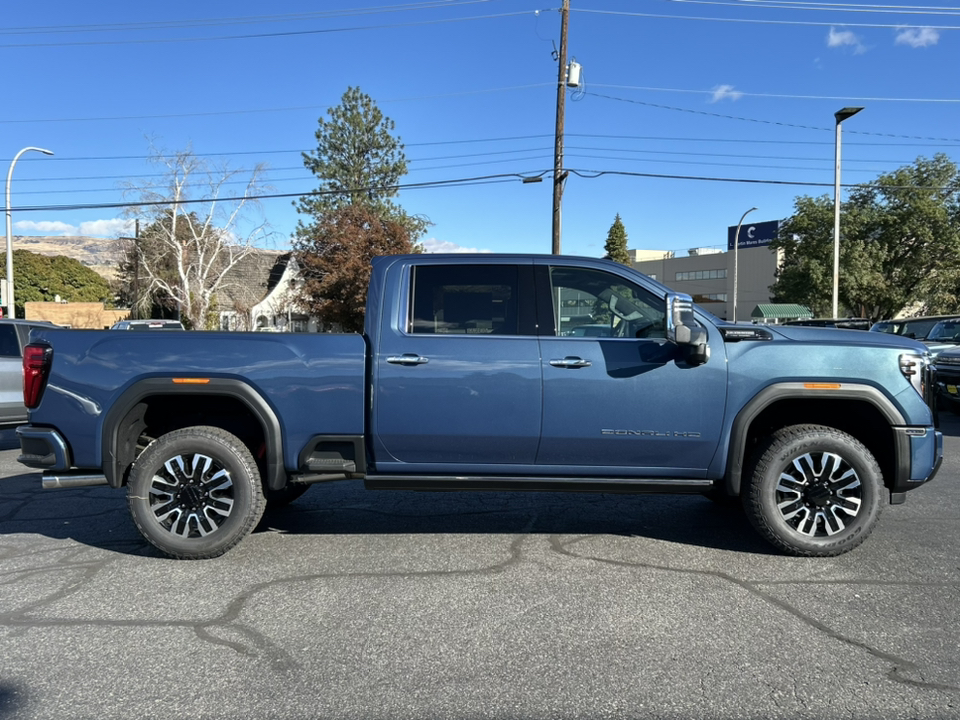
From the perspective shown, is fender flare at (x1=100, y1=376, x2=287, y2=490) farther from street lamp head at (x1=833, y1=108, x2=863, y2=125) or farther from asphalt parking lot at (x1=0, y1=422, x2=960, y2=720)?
street lamp head at (x1=833, y1=108, x2=863, y2=125)

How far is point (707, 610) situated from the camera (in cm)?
405

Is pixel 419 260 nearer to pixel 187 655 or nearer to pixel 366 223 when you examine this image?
pixel 187 655

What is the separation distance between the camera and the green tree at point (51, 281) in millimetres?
70938

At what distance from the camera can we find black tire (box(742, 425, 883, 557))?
4781mm

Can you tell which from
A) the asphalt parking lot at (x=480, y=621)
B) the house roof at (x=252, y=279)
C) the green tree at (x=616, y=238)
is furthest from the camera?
the green tree at (x=616, y=238)

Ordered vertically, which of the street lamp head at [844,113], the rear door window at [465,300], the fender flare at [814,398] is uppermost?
the street lamp head at [844,113]

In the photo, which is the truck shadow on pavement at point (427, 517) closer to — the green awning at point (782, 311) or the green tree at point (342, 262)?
the green tree at point (342, 262)

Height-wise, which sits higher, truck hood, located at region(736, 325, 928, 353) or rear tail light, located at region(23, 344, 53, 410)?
truck hood, located at region(736, 325, 928, 353)

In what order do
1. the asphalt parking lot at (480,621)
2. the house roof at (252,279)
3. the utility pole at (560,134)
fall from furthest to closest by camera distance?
1. the house roof at (252,279)
2. the utility pole at (560,134)
3. the asphalt parking lot at (480,621)

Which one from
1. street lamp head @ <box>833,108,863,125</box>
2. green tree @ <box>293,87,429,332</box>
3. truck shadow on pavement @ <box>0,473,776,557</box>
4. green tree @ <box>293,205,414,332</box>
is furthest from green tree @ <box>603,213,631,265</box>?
truck shadow on pavement @ <box>0,473,776,557</box>

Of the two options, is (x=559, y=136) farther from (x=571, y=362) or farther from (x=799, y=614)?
(x=799, y=614)

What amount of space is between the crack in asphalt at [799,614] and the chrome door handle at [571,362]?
1328 millimetres

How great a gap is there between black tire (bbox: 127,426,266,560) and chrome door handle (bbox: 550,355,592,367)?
2.13m

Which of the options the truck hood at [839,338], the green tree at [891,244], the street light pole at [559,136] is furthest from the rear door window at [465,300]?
the green tree at [891,244]
